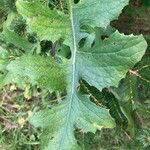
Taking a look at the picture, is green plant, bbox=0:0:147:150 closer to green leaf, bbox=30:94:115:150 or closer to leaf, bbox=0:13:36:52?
green leaf, bbox=30:94:115:150

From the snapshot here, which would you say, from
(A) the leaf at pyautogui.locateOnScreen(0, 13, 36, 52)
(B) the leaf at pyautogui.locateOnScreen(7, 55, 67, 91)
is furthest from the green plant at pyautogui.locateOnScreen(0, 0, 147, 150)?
(A) the leaf at pyautogui.locateOnScreen(0, 13, 36, 52)

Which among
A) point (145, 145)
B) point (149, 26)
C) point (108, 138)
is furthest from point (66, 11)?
point (108, 138)

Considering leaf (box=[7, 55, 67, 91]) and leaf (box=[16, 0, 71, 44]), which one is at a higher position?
leaf (box=[16, 0, 71, 44])

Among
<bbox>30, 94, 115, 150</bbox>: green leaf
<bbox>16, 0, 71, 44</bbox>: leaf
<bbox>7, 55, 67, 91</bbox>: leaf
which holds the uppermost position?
<bbox>16, 0, 71, 44</bbox>: leaf

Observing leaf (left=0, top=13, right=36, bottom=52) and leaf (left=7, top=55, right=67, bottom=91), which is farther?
leaf (left=0, top=13, right=36, bottom=52)

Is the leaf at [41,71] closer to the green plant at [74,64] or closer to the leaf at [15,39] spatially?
the green plant at [74,64]

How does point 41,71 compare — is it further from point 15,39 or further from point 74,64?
point 15,39

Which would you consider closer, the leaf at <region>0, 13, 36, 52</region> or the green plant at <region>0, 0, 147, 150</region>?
the green plant at <region>0, 0, 147, 150</region>

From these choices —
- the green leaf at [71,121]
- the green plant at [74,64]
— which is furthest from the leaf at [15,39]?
the green leaf at [71,121]
